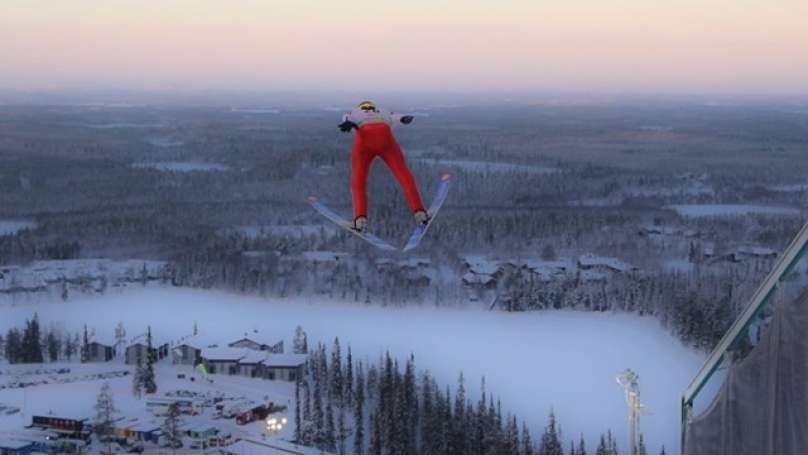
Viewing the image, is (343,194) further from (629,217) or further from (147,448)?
(147,448)

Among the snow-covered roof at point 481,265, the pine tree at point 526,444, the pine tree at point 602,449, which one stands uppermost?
the pine tree at point 602,449

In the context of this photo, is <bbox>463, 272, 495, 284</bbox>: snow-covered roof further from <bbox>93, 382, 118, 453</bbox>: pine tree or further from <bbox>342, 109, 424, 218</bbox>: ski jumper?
<bbox>342, 109, 424, 218</bbox>: ski jumper

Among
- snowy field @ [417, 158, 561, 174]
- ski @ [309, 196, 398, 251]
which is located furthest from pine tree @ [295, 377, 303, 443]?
snowy field @ [417, 158, 561, 174]

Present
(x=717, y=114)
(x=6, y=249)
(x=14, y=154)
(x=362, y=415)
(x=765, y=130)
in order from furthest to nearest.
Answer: (x=717, y=114) → (x=765, y=130) → (x=14, y=154) → (x=6, y=249) → (x=362, y=415)

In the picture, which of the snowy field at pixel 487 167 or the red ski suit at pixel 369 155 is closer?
the red ski suit at pixel 369 155

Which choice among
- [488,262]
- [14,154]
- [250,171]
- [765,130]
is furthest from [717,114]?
[488,262]

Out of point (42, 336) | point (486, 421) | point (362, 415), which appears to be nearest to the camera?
point (486, 421)

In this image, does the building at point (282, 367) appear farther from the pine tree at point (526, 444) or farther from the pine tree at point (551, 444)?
the pine tree at point (551, 444)

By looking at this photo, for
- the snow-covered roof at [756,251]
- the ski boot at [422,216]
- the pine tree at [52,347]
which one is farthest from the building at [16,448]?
the snow-covered roof at [756,251]
